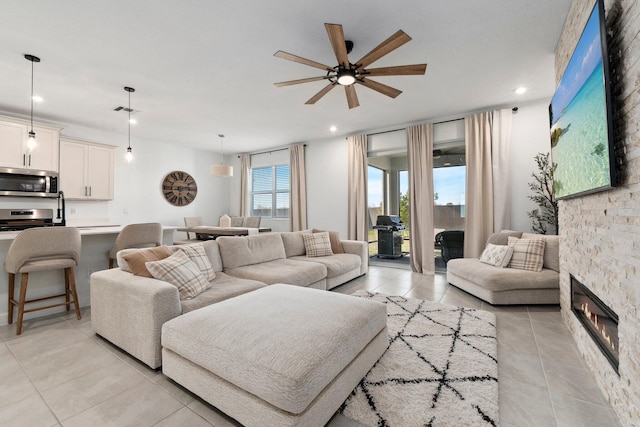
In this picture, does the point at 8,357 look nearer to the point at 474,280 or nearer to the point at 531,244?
the point at 474,280

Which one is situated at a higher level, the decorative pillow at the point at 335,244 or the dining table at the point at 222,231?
the dining table at the point at 222,231

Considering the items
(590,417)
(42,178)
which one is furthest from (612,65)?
(42,178)

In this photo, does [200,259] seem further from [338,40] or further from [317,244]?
[338,40]

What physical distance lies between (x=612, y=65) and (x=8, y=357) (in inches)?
170

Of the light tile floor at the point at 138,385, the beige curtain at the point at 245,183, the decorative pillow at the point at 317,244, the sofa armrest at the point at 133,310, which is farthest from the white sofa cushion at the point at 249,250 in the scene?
the beige curtain at the point at 245,183

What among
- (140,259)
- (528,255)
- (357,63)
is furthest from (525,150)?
(140,259)

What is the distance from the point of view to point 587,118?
68.8 inches

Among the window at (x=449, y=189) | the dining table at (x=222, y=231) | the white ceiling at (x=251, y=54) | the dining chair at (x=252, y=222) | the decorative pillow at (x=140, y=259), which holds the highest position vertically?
the white ceiling at (x=251, y=54)

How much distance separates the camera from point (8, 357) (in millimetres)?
2111

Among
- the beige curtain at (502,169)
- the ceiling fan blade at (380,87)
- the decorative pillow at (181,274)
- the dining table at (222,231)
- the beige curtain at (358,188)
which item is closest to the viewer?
the decorative pillow at (181,274)

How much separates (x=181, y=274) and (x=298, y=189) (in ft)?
14.8

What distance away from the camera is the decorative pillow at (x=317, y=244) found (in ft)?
14.2

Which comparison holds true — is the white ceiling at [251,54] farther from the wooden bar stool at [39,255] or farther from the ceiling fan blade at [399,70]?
the wooden bar stool at [39,255]

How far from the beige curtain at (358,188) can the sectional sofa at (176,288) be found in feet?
5.06
